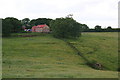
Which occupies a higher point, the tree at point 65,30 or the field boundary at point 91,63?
the tree at point 65,30

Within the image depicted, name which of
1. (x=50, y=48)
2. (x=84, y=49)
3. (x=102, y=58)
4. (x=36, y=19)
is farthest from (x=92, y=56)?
(x=36, y=19)

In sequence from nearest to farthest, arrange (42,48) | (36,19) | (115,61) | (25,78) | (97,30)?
(25,78) → (115,61) → (42,48) → (97,30) → (36,19)

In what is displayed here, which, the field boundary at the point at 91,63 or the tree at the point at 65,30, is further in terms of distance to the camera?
the tree at the point at 65,30

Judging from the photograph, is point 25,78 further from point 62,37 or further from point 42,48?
point 62,37

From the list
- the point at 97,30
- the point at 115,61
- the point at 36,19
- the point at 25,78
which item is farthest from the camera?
the point at 36,19

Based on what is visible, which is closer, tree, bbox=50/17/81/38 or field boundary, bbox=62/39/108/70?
field boundary, bbox=62/39/108/70

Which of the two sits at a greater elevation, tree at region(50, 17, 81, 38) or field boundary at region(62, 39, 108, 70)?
tree at region(50, 17, 81, 38)

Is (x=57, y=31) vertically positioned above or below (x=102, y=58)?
above

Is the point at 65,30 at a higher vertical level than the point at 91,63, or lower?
higher

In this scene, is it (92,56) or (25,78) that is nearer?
(25,78)

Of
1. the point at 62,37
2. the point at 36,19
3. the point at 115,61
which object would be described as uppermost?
the point at 36,19

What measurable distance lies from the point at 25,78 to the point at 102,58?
3864 cm

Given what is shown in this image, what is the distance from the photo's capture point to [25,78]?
858 inches

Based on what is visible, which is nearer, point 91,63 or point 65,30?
point 91,63
